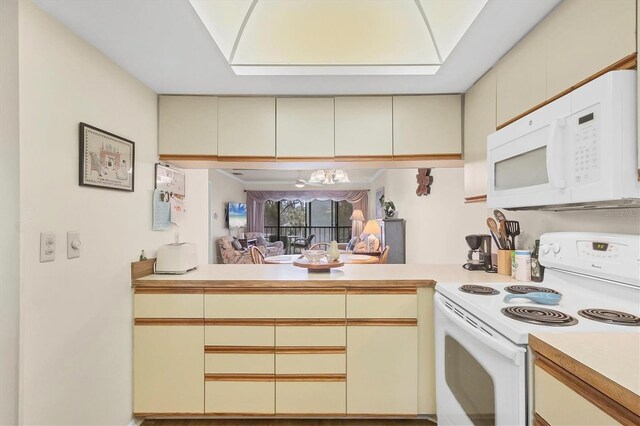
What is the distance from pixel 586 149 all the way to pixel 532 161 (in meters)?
0.28

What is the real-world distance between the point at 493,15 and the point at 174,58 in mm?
1554

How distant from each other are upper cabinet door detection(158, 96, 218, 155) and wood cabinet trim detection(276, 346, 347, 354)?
1341 mm

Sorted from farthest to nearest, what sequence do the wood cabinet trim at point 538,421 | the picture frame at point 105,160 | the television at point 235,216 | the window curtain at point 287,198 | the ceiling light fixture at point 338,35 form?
the window curtain at point 287,198 → the television at point 235,216 → the ceiling light fixture at point 338,35 → the picture frame at point 105,160 → the wood cabinet trim at point 538,421

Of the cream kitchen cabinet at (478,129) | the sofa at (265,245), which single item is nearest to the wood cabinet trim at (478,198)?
the cream kitchen cabinet at (478,129)

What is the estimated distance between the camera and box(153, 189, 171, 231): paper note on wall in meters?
2.17

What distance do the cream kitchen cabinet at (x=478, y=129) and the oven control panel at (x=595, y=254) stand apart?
514mm

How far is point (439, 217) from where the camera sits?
3770 mm

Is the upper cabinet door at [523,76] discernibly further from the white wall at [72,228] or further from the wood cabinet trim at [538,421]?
the white wall at [72,228]

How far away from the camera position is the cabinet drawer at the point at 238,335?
190 cm

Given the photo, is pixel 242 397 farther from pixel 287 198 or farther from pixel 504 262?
pixel 287 198

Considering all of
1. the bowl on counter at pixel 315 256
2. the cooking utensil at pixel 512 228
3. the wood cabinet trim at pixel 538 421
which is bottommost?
the wood cabinet trim at pixel 538 421

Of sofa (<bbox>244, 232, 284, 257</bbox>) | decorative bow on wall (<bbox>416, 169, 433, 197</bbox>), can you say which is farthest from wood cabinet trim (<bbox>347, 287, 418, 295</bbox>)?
sofa (<bbox>244, 232, 284, 257</bbox>)

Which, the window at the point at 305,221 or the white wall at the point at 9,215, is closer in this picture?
the white wall at the point at 9,215

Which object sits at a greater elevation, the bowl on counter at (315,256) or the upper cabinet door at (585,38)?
the upper cabinet door at (585,38)
